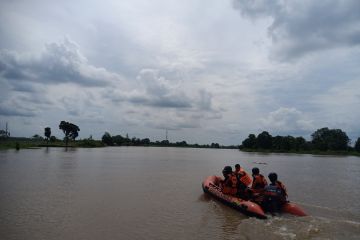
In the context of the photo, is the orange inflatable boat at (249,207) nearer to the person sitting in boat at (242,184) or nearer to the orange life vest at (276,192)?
the orange life vest at (276,192)

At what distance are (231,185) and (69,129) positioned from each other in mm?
92350

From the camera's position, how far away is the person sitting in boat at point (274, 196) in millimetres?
13266

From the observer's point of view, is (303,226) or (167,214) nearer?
(303,226)

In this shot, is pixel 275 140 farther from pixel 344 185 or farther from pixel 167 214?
pixel 167 214

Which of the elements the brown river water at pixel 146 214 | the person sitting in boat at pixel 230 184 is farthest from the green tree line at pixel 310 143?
the person sitting in boat at pixel 230 184

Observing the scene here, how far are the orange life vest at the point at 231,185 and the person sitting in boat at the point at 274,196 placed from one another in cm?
227

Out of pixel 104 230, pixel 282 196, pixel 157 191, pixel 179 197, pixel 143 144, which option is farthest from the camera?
pixel 143 144

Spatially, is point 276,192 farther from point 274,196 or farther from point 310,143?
point 310,143

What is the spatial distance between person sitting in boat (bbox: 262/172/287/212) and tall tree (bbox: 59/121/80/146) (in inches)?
3707

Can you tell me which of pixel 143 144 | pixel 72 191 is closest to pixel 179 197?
pixel 72 191

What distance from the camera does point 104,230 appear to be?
11.1m

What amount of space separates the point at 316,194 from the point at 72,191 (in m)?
13.5

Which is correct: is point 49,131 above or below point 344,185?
above

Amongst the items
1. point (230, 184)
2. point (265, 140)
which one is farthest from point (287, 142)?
point (230, 184)
